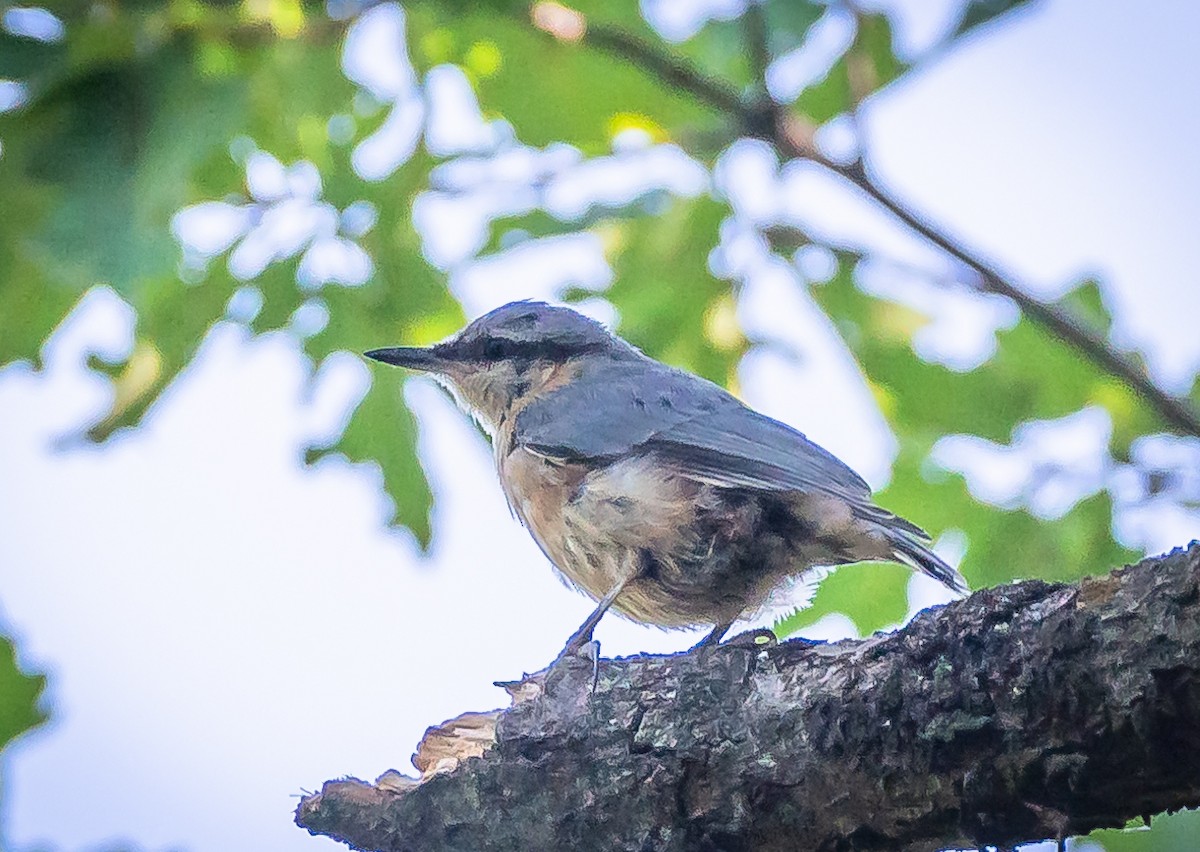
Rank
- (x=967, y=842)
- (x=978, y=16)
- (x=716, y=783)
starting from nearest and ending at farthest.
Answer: (x=967, y=842), (x=716, y=783), (x=978, y=16)

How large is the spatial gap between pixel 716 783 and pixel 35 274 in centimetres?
224

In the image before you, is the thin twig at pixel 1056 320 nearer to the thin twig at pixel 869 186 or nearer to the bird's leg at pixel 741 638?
the thin twig at pixel 869 186

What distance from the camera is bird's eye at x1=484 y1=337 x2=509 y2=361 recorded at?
400 centimetres

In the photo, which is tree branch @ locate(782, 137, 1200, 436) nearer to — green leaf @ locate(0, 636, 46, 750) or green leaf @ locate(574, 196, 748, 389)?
green leaf @ locate(574, 196, 748, 389)

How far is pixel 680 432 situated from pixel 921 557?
68 cm

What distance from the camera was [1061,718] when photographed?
1878 mm

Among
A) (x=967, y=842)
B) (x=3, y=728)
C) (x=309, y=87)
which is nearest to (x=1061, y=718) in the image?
(x=967, y=842)

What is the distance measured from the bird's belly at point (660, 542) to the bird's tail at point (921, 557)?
→ 10.5 inches

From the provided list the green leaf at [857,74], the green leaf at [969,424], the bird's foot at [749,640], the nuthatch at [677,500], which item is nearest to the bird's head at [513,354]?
the nuthatch at [677,500]

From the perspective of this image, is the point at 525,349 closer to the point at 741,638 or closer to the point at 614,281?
the point at 614,281

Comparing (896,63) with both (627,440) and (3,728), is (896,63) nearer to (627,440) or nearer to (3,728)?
(627,440)

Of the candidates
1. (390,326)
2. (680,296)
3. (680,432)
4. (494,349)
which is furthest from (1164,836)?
(390,326)

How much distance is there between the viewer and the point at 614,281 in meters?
3.98

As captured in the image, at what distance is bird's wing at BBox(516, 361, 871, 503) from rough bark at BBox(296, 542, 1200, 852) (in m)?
0.67
